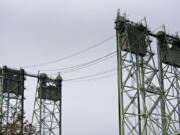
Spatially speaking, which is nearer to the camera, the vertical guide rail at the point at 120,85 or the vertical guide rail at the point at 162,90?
the vertical guide rail at the point at 120,85

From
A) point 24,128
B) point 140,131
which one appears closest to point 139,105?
point 140,131

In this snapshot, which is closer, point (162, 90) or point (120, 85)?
point (120, 85)

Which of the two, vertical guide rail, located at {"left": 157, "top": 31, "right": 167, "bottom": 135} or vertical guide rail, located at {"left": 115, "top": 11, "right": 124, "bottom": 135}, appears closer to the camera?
vertical guide rail, located at {"left": 115, "top": 11, "right": 124, "bottom": 135}

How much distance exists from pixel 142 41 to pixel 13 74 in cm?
2151

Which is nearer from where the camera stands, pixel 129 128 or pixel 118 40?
pixel 129 128

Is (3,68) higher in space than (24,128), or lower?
higher

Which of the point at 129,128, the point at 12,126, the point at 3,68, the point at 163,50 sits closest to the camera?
the point at 12,126

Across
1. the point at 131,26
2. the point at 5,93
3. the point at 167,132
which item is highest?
the point at 131,26

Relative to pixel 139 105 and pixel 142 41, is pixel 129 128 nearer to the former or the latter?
pixel 139 105

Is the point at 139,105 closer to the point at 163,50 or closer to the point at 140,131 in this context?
the point at 140,131

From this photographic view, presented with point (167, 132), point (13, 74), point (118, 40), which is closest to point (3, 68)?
point (13, 74)

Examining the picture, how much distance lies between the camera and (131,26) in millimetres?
45156

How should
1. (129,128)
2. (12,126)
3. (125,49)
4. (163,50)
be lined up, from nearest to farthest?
(12,126) → (129,128) → (125,49) → (163,50)

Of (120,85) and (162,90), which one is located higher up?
(120,85)
